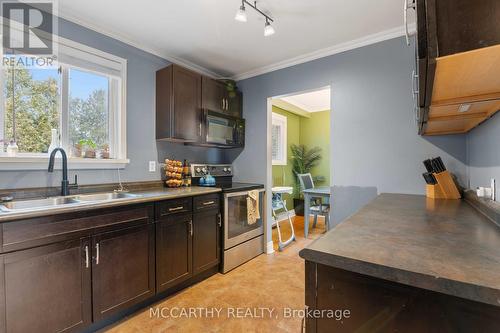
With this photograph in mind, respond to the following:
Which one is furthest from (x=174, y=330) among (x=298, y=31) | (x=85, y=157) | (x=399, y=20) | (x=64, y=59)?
(x=399, y=20)

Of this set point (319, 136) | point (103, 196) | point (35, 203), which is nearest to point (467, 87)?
point (103, 196)

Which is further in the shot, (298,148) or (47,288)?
(298,148)

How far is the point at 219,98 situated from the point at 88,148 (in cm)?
159

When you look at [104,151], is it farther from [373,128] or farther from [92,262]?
[373,128]

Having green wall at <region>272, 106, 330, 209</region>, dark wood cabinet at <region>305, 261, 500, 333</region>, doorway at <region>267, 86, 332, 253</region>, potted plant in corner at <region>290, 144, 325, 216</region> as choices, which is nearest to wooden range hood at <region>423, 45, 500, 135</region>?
dark wood cabinet at <region>305, 261, 500, 333</region>

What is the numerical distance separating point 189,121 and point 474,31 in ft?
8.02

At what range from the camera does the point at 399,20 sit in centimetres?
216

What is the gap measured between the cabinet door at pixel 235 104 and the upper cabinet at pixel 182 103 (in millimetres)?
281

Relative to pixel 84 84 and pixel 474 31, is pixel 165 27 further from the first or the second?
pixel 474 31

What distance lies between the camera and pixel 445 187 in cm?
189

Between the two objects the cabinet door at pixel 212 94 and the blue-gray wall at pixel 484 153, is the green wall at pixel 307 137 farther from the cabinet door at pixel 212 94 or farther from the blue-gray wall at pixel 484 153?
the blue-gray wall at pixel 484 153

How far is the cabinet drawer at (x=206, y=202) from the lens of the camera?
236 cm

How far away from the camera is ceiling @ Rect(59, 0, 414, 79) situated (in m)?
1.94

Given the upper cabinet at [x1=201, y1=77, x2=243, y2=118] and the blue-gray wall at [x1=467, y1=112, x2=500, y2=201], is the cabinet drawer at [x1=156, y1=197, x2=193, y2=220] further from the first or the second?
the blue-gray wall at [x1=467, y1=112, x2=500, y2=201]
